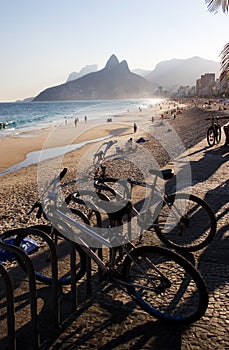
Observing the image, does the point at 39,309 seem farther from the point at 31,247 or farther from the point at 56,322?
the point at 31,247

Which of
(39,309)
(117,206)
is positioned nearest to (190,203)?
(117,206)

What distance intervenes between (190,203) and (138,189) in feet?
8.34

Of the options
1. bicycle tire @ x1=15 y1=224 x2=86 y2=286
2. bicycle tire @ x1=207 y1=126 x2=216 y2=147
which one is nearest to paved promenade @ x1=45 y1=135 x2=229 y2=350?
bicycle tire @ x1=15 y1=224 x2=86 y2=286

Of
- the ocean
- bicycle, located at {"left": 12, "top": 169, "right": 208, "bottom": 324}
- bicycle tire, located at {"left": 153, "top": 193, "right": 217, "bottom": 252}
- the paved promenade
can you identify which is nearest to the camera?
the paved promenade

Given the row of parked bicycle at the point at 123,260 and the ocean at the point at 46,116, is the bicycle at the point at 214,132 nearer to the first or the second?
the ocean at the point at 46,116

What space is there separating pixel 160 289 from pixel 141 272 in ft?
0.92

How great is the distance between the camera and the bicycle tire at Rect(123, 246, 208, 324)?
3150 millimetres

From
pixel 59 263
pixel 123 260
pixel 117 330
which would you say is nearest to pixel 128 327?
pixel 117 330

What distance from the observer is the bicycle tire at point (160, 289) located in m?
3.15

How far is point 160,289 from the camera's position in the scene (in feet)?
11.5

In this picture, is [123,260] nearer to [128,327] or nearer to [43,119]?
[128,327]

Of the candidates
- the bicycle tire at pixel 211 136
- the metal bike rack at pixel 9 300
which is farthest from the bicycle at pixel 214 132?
the metal bike rack at pixel 9 300

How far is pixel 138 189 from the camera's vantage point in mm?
7758

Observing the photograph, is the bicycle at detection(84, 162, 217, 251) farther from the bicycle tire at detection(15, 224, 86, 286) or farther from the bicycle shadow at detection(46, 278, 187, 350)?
the bicycle shadow at detection(46, 278, 187, 350)
